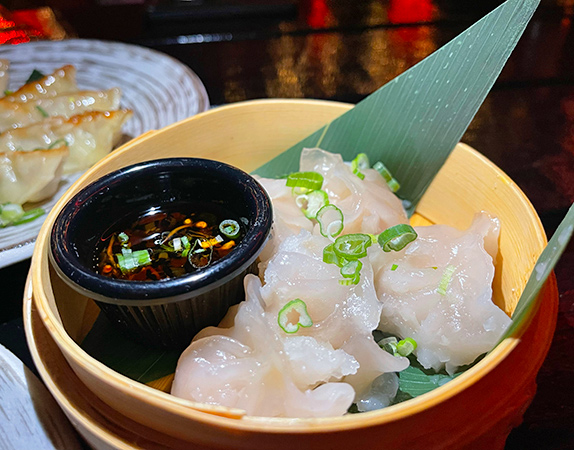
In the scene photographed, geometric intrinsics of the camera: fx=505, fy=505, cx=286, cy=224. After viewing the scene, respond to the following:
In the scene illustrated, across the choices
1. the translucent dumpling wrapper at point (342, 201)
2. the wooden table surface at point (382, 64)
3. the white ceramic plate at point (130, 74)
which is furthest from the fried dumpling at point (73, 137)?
the translucent dumpling wrapper at point (342, 201)

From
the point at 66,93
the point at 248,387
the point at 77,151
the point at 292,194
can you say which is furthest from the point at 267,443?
the point at 66,93

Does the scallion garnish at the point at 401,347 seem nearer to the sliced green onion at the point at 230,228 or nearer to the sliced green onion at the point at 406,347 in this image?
the sliced green onion at the point at 406,347

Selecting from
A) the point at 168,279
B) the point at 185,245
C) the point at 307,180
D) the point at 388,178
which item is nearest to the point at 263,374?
the point at 168,279

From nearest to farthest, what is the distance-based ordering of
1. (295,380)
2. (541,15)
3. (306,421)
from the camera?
(306,421) → (295,380) → (541,15)

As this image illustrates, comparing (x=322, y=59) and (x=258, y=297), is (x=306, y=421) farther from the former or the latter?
(x=322, y=59)

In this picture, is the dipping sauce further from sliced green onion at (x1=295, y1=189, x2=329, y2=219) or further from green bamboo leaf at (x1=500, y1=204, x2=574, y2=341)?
green bamboo leaf at (x1=500, y1=204, x2=574, y2=341)

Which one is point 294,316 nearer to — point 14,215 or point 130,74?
point 14,215
